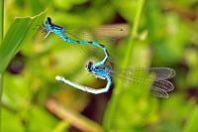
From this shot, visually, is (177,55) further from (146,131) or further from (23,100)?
(23,100)

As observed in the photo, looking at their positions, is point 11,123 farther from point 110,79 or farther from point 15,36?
point 15,36

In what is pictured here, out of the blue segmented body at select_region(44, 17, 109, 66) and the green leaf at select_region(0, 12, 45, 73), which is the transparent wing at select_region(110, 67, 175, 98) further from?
the green leaf at select_region(0, 12, 45, 73)

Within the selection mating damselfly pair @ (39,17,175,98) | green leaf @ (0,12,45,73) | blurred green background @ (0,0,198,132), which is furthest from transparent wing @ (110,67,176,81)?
green leaf @ (0,12,45,73)

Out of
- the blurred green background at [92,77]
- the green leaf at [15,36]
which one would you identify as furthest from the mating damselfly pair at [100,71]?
the blurred green background at [92,77]

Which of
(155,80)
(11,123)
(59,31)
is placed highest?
(155,80)

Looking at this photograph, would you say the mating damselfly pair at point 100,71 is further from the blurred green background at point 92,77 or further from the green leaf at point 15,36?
the blurred green background at point 92,77

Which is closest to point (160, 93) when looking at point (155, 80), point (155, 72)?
point (155, 80)

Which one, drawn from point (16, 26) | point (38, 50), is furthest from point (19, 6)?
point (16, 26)
